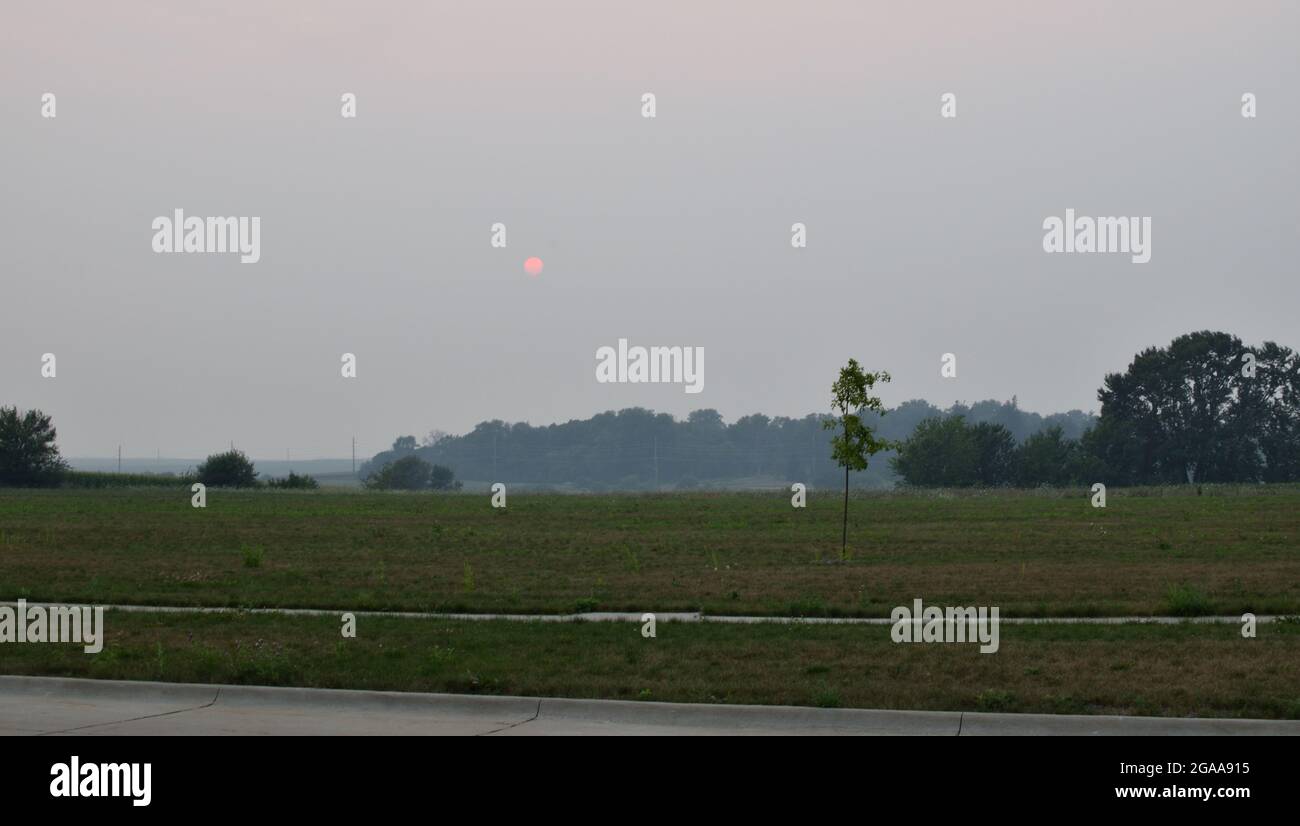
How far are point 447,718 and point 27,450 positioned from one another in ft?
305

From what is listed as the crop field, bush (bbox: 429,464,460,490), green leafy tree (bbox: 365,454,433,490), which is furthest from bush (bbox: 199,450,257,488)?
bush (bbox: 429,464,460,490)

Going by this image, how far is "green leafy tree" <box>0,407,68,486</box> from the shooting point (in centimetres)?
9144

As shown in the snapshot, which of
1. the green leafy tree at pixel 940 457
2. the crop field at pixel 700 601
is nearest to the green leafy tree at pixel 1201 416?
the green leafy tree at pixel 940 457

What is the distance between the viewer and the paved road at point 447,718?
10234 millimetres

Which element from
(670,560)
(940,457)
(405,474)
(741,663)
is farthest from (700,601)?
(405,474)

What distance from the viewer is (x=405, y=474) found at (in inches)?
6073

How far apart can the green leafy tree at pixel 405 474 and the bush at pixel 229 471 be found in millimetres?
46222

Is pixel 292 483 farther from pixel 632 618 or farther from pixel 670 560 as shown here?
pixel 632 618

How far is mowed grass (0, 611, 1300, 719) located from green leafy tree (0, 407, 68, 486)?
8478 centimetres

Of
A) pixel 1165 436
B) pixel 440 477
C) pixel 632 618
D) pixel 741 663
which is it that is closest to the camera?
pixel 741 663

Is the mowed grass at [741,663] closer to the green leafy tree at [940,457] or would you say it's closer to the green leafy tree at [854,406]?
the green leafy tree at [854,406]

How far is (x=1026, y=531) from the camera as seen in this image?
36875 millimetres

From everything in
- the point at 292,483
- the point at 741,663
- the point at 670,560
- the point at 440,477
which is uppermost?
the point at 292,483
